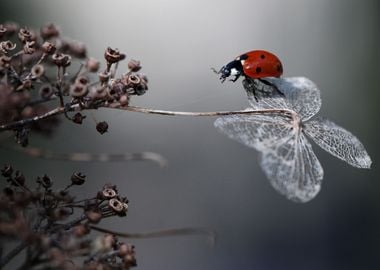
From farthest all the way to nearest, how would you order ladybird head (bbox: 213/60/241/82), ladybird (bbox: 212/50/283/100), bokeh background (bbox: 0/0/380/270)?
bokeh background (bbox: 0/0/380/270), ladybird head (bbox: 213/60/241/82), ladybird (bbox: 212/50/283/100)

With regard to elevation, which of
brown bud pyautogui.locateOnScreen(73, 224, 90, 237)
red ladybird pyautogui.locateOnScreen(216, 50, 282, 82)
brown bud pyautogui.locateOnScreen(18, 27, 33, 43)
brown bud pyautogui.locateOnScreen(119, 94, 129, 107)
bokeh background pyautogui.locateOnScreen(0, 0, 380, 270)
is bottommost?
bokeh background pyautogui.locateOnScreen(0, 0, 380, 270)

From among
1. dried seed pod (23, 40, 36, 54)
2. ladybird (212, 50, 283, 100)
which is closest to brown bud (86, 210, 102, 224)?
dried seed pod (23, 40, 36, 54)

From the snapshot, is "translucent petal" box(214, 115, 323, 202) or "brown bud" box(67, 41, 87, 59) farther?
"brown bud" box(67, 41, 87, 59)

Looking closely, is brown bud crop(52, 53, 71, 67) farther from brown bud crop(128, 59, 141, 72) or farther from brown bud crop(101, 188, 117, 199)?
brown bud crop(101, 188, 117, 199)

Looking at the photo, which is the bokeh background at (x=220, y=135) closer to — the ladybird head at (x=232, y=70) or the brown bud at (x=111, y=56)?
the ladybird head at (x=232, y=70)

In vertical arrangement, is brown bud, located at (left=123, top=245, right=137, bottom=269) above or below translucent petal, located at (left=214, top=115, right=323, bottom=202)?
below

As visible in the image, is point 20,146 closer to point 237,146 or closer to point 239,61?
point 239,61

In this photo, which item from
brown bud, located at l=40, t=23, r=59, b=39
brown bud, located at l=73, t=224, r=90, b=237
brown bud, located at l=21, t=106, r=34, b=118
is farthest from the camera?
brown bud, located at l=40, t=23, r=59, b=39
